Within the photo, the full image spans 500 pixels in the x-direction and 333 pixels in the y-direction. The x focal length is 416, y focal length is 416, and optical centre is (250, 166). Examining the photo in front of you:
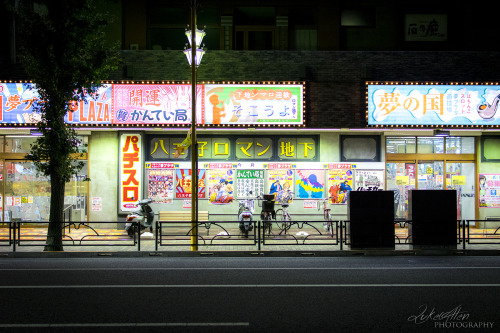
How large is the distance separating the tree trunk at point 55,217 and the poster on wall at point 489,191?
1700 centimetres

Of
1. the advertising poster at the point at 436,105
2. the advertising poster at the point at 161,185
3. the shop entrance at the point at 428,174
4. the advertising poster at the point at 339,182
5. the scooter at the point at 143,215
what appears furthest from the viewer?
the shop entrance at the point at 428,174

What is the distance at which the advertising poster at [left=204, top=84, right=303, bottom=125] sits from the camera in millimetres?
17328

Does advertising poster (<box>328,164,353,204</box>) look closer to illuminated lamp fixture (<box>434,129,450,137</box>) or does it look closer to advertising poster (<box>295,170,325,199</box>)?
advertising poster (<box>295,170,325,199</box>)

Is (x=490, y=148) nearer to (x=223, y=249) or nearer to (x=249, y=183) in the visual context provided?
(x=249, y=183)

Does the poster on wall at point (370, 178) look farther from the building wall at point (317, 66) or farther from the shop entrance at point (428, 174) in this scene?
the building wall at point (317, 66)

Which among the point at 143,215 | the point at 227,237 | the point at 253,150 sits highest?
the point at 253,150

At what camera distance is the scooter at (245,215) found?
14.7 m

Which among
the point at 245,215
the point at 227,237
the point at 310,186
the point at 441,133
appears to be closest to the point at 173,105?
the point at 245,215

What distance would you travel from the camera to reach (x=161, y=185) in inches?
714

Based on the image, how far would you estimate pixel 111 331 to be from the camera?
6207 mm

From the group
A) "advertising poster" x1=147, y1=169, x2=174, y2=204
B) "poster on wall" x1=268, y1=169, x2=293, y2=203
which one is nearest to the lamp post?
"advertising poster" x1=147, y1=169, x2=174, y2=204

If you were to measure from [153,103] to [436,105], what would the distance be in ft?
38.8

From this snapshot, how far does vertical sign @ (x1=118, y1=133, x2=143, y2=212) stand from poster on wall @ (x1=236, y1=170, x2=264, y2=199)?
426cm

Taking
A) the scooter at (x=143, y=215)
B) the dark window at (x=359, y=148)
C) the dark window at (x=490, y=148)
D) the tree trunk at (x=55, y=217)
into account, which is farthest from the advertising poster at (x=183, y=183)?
the dark window at (x=490, y=148)
